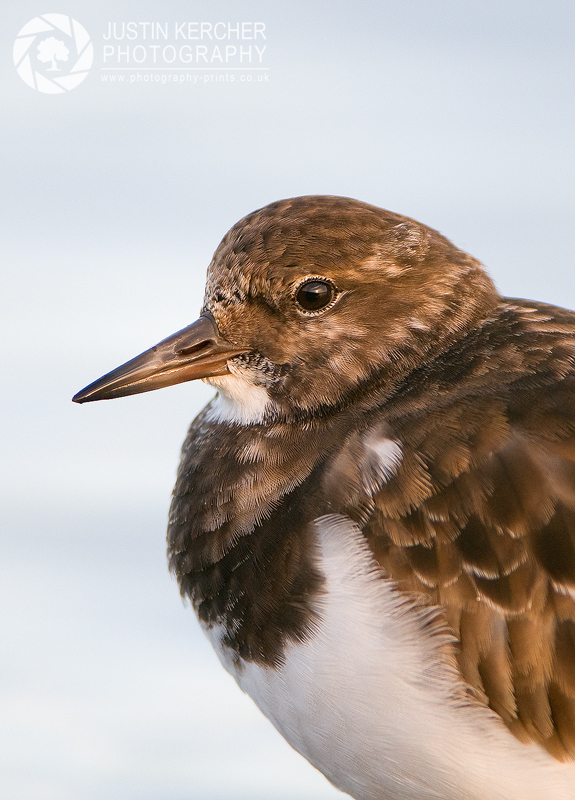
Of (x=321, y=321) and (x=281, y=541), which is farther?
(x=321, y=321)

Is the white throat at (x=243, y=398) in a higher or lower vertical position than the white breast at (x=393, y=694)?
higher

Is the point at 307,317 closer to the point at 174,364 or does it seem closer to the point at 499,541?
the point at 174,364

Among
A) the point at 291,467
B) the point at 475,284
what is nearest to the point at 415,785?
the point at 291,467

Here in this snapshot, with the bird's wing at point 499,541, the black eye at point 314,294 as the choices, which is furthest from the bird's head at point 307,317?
the bird's wing at point 499,541

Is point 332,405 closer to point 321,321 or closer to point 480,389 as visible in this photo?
point 321,321

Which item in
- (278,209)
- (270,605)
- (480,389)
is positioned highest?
(278,209)

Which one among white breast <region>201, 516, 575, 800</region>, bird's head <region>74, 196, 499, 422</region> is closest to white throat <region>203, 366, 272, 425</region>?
bird's head <region>74, 196, 499, 422</region>

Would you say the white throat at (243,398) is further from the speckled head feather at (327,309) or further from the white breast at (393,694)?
the white breast at (393,694)

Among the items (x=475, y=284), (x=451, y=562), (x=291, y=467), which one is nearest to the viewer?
(x=451, y=562)
